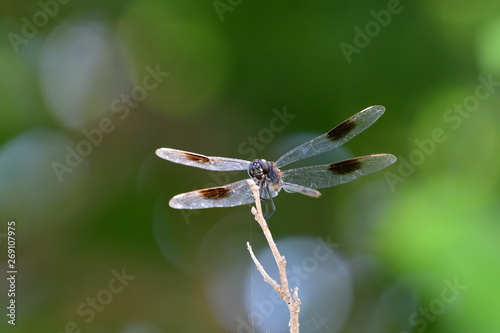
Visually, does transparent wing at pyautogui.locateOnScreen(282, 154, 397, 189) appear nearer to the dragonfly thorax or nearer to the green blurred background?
the dragonfly thorax

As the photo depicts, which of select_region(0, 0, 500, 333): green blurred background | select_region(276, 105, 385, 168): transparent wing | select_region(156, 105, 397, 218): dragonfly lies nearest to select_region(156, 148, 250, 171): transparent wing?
select_region(156, 105, 397, 218): dragonfly

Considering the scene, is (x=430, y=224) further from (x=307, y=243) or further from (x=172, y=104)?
(x=172, y=104)

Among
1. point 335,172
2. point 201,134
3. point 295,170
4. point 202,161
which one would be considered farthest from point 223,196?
Answer: point 201,134

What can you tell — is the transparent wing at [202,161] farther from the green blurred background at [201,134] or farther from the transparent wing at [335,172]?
the green blurred background at [201,134]

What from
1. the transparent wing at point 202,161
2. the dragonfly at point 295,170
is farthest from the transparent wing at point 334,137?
the transparent wing at point 202,161

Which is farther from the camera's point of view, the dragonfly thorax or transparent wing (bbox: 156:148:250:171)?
transparent wing (bbox: 156:148:250:171)

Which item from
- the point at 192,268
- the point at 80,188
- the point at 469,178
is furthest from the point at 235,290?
the point at 469,178

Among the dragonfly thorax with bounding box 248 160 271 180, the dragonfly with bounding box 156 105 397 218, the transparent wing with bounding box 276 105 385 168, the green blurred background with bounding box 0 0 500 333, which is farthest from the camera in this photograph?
the green blurred background with bounding box 0 0 500 333
